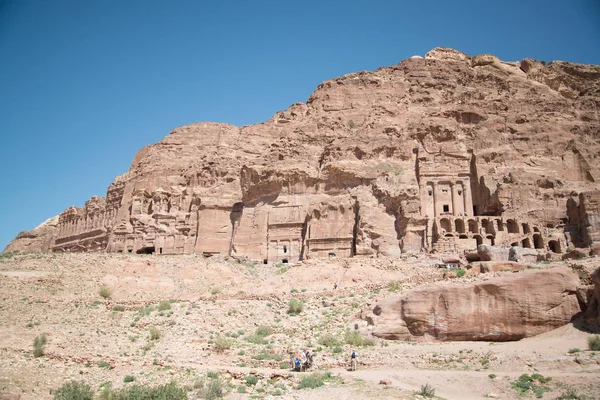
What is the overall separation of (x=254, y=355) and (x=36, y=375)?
26.4 ft

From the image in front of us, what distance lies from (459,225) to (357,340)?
2482 cm

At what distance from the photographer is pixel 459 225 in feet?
148

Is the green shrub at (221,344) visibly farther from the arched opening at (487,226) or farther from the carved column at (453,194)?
the carved column at (453,194)

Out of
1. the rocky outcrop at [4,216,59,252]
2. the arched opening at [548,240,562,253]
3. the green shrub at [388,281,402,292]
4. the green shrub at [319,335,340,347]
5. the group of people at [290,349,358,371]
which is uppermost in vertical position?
the rocky outcrop at [4,216,59,252]

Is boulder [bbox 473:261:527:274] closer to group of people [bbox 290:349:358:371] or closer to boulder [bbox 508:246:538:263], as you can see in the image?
boulder [bbox 508:246:538:263]

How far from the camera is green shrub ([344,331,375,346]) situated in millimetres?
22969

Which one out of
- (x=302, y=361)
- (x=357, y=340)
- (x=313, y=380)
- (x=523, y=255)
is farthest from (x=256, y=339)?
(x=523, y=255)

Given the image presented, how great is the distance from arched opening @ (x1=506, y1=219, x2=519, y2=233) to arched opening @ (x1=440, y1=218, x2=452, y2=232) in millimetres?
4597

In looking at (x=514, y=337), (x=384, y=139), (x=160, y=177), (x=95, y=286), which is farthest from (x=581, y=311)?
(x=160, y=177)

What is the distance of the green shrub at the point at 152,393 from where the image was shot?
615 inches

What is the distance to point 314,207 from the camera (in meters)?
49.1

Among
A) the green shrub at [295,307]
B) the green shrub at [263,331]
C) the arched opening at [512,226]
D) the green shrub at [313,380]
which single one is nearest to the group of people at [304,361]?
the green shrub at [313,380]

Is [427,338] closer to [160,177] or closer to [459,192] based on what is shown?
[459,192]

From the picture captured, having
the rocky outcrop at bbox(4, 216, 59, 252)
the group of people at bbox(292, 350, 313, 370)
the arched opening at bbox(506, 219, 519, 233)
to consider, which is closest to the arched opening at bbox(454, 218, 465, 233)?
the arched opening at bbox(506, 219, 519, 233)
